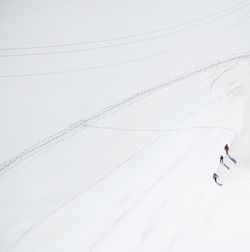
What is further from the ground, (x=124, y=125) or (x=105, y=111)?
(x=105, y=111)

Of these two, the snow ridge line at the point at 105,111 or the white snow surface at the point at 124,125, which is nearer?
the white snow surface at the point at 124,125

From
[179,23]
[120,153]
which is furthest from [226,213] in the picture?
[179,23]

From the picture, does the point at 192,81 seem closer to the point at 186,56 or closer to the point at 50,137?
the point at 186,56

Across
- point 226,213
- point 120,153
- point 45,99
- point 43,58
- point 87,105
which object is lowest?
point 226,213

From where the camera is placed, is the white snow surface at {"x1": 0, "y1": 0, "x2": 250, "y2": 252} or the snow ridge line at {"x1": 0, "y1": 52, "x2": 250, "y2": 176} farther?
the snow ridge line at {"x1": 0, "y1": 52, "x2": 250, "y2": 176}
